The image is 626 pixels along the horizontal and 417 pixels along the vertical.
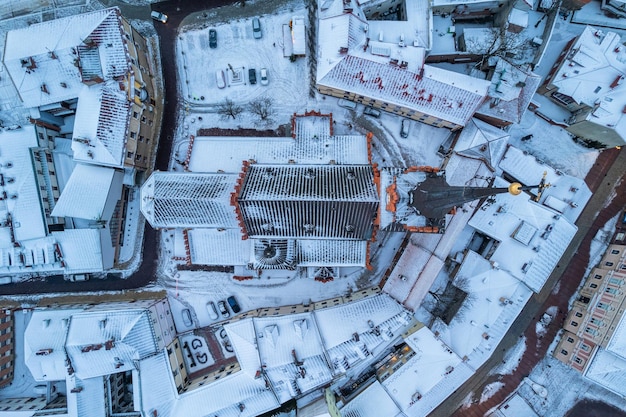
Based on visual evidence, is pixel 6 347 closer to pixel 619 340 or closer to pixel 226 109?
pixel 226 109

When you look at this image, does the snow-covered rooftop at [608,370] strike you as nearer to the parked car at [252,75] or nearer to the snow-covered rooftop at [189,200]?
the snow-covered rooftop at [189,200]

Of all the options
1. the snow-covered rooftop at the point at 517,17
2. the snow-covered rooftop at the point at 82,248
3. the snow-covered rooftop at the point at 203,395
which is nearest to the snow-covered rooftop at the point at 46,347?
the snow-covered rooftop at the point at 82,248

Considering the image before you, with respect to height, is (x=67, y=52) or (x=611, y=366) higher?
(x=67, y=52)

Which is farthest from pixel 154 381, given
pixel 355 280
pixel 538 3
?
pixel 538 3

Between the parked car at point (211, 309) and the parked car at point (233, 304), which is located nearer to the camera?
the parked car at point (233, 304)

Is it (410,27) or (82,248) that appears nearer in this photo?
(410,27)

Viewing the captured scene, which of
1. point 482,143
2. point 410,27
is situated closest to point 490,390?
point 482,143

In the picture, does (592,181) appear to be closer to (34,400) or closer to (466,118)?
(466,118)
